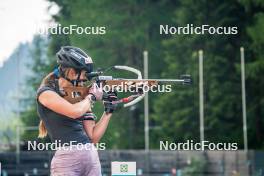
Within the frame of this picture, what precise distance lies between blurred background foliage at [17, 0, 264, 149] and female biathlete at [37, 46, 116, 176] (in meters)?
16.6

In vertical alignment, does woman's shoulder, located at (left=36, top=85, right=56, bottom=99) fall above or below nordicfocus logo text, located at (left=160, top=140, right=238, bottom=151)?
above

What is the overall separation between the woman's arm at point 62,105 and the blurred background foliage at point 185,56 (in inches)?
658

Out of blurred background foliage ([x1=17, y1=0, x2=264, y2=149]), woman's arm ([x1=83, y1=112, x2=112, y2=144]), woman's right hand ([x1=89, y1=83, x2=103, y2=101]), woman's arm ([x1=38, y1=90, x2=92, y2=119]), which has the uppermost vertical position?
blurred background foliage ([x1=17, y1=0, x2=264, y2=149])

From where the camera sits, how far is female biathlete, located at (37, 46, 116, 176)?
227 inches

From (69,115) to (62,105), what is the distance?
2.9 inches

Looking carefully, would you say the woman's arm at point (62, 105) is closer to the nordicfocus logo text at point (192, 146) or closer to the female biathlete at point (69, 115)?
the female biathlete at point (69, 115)

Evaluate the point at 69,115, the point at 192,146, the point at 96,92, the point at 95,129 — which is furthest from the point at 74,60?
the point at 192,146

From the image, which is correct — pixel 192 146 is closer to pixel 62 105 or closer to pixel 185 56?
pixel 185 56

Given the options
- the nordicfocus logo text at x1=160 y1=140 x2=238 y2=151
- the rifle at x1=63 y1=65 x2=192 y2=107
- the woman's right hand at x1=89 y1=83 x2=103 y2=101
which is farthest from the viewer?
the nordicfocus logo text at x1=160 y1=140 x2=238 y2=151

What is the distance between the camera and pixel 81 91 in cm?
609

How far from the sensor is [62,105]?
578cm

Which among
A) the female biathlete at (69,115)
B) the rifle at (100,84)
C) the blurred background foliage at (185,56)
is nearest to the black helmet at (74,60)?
the female biathlete at (69,115)

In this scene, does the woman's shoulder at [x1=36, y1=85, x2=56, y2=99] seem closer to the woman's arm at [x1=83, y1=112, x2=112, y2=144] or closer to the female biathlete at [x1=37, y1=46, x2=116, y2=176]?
the female biathlete at [x1=37, y1=46, x2=116, y2=176]

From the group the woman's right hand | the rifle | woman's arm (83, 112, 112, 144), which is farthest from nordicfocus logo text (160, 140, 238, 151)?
the woman's right hand
